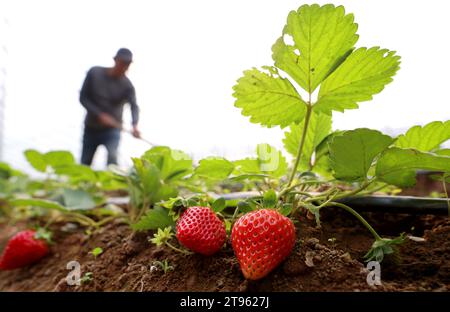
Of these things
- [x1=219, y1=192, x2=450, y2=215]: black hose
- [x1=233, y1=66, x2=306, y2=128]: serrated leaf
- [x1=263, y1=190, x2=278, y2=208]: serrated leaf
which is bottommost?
[x1=219, y1=192, x2=450, y2=215]: black hose

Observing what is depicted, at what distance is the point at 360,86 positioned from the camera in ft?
1.87

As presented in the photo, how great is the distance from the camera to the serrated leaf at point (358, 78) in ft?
1.78

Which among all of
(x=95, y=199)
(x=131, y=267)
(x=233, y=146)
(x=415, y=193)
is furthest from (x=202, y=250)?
(x=233, y=146)

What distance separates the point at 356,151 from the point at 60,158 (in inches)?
38.2

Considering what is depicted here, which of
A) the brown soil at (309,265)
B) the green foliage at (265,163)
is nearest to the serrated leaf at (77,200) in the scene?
A: the brown soil at (309,265)

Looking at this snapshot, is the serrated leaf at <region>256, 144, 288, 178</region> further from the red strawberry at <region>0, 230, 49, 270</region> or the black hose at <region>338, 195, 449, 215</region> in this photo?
the red strawberry at <region>0, 230, 49, 270</region>

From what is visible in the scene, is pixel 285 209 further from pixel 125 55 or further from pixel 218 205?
pixel 125 55

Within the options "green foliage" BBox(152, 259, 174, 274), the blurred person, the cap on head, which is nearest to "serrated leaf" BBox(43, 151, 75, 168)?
"green foliage" BBox(152, 259, 174, 274)

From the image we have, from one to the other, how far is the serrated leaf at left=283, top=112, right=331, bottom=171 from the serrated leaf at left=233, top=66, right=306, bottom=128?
0.07m

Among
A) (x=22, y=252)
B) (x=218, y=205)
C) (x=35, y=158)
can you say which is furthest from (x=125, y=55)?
(x=218, y=205)

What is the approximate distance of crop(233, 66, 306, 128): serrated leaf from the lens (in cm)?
58

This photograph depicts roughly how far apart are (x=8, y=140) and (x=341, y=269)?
17.3 feet

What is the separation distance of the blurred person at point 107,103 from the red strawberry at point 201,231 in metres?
1.57
